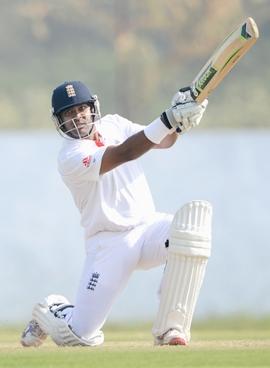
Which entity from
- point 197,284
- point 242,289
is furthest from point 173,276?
point 242,289

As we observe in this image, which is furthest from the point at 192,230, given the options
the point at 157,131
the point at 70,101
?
the point at 70,101

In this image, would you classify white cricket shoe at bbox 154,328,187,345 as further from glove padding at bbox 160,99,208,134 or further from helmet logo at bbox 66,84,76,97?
helmet logo at bbox 66,84,76,97

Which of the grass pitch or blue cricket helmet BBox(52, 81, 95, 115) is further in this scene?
blue cricket helmet BBox(52, 81, 95, 115)

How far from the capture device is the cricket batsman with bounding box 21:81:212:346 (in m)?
→ 5.29

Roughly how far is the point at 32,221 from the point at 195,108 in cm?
310

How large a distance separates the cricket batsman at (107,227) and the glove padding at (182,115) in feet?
0.07

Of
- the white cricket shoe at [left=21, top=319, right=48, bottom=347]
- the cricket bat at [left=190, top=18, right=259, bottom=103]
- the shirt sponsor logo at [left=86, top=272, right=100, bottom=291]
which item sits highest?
the cricket bat at [left=190, top=18, right=259, bottom=103]

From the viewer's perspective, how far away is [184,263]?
17.2 ft

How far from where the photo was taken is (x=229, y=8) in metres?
10.9

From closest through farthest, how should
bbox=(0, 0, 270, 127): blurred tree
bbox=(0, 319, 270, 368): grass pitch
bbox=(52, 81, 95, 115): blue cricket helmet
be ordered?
1. bbox=(0, 319, 270, 368): grass pitch
2. bbox=(52, 81, 95, 115): blue cricket helmet
3. bbox=(0, 0, 270, 127): blurred tree

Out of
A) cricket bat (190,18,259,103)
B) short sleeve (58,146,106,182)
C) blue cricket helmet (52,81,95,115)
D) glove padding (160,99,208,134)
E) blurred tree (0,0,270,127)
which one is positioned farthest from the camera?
blurred tree (0,0,270,127)

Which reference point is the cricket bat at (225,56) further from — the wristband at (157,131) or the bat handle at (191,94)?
the wristband at (157,131)

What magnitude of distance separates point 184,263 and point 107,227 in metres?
0.50

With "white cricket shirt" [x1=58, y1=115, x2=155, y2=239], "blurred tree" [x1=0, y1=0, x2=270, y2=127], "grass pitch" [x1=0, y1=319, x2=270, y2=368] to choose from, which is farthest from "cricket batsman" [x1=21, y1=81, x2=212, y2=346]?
"blurred tree" [x1=0, y1=0, x2=270, y2=127]
